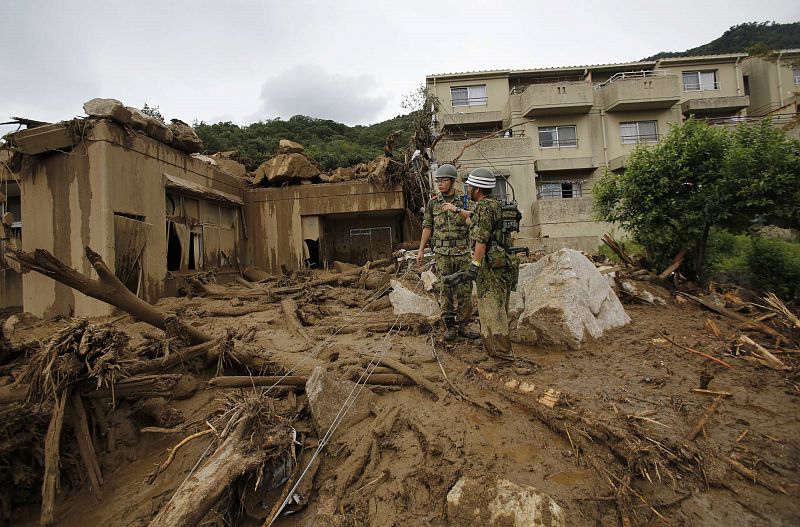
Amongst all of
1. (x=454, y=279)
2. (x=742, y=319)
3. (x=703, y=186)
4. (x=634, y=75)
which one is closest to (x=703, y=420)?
(x=454, y=279)

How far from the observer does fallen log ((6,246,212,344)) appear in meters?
3.15

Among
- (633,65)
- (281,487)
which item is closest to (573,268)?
(281,487)

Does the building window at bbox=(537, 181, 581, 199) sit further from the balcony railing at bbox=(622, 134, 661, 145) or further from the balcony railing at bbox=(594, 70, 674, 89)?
the balcony railing at bbox=(594, 70, 674, 89)

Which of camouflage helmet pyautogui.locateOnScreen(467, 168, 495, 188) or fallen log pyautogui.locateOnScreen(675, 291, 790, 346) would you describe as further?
fallen log pyautogui.locateOnScreen(675, 291, 790, 346)

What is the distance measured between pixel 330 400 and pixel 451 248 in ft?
9.08

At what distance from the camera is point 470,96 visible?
20375mm

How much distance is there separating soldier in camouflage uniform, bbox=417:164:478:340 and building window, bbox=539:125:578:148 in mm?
15301

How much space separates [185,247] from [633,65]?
23.9m

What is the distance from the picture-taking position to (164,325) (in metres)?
4.39

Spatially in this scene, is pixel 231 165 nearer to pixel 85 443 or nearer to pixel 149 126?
pixel 149 126

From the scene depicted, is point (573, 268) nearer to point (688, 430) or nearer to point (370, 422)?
point (688, 430)

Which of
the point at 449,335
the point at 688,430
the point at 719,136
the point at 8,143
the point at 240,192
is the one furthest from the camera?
the point at 240,192

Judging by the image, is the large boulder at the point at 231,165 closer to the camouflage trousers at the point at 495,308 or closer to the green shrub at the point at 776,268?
the camouflage trousers at the point at 495,308

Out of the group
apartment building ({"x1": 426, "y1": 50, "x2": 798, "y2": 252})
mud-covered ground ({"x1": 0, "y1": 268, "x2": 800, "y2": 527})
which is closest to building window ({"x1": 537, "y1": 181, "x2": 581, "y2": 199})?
apartment building ({"x1": 426, "y1": 50, "x2": 798, "y2": 252})
